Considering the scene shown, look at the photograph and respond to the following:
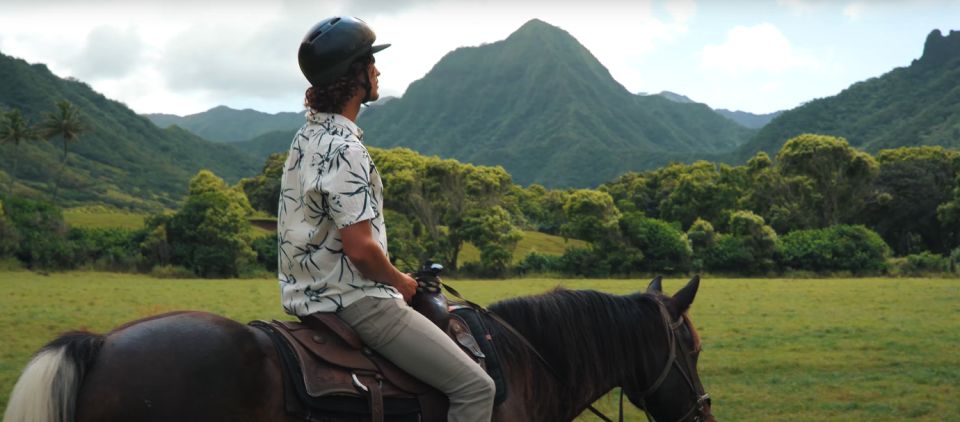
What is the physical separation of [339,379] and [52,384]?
40.1 inches

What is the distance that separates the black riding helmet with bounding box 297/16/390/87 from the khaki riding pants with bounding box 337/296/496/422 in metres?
0.97

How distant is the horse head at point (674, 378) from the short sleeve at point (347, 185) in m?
2.04

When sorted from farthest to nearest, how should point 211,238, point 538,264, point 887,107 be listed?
1. point 887,107
2. point 538,264
3. point 211,238

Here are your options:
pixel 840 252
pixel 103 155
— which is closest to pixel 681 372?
pixel 840 252

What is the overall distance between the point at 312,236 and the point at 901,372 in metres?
13.6

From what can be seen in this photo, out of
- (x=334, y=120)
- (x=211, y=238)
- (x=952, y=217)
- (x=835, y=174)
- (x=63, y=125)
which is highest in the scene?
(x=63, y=125)

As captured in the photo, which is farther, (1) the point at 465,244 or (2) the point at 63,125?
(2) the point at 63,125

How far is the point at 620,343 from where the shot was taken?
4184 mm

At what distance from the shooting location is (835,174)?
2251 inches

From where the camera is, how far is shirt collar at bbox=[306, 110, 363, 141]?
3.15 metres

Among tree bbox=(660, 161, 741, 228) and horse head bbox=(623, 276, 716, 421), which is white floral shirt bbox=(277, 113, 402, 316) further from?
tree bbox=(660, 161, 741, 228)

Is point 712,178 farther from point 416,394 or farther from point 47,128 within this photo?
point 416,394

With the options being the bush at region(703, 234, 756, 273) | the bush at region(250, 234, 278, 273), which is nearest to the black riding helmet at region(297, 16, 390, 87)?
the bush at region(703, 234, 756, 273)

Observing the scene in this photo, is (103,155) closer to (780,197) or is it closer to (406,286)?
(780,197)
